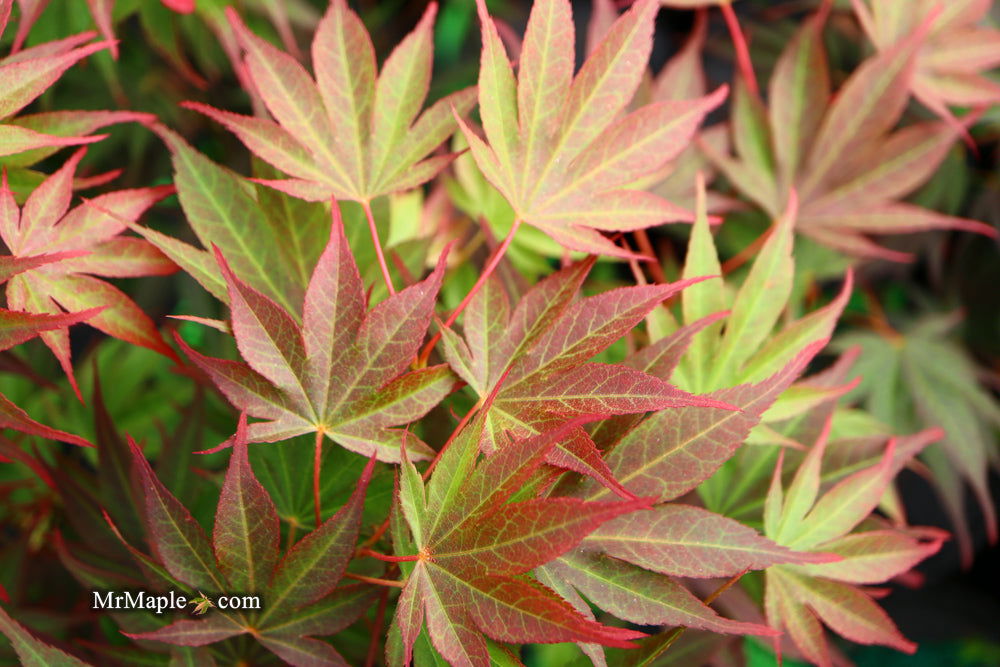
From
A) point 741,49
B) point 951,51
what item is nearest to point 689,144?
point 741,49

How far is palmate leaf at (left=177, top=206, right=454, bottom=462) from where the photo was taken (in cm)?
36

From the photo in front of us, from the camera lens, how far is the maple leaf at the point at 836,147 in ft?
2.09

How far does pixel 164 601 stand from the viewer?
406 millimetres

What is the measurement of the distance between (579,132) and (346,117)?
0.15 metres

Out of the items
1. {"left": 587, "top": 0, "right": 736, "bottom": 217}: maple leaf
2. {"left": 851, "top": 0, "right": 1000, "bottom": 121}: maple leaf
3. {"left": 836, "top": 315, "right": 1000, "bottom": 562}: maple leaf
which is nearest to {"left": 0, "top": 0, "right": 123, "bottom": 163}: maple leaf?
{"left": 587, "top": 0, "right": 736, "bottom": 217}: maple leaf

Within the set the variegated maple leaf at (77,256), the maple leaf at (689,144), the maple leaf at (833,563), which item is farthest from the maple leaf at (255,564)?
the maple leaf at (689,144)

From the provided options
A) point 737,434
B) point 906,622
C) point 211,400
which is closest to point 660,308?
point 737,434

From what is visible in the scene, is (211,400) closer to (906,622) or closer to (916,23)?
(916,23)

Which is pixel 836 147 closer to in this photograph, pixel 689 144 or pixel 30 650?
pixel 689 144

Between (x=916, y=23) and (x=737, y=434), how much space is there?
521 mm

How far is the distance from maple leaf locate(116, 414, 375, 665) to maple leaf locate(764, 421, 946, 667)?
0.87 ft

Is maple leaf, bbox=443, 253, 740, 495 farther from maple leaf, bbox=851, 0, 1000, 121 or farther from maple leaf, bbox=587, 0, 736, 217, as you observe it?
maple leaf, bbox=851, 0, 1000, 121

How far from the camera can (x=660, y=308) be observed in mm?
482

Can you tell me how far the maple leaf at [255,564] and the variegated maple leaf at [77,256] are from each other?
105mm
